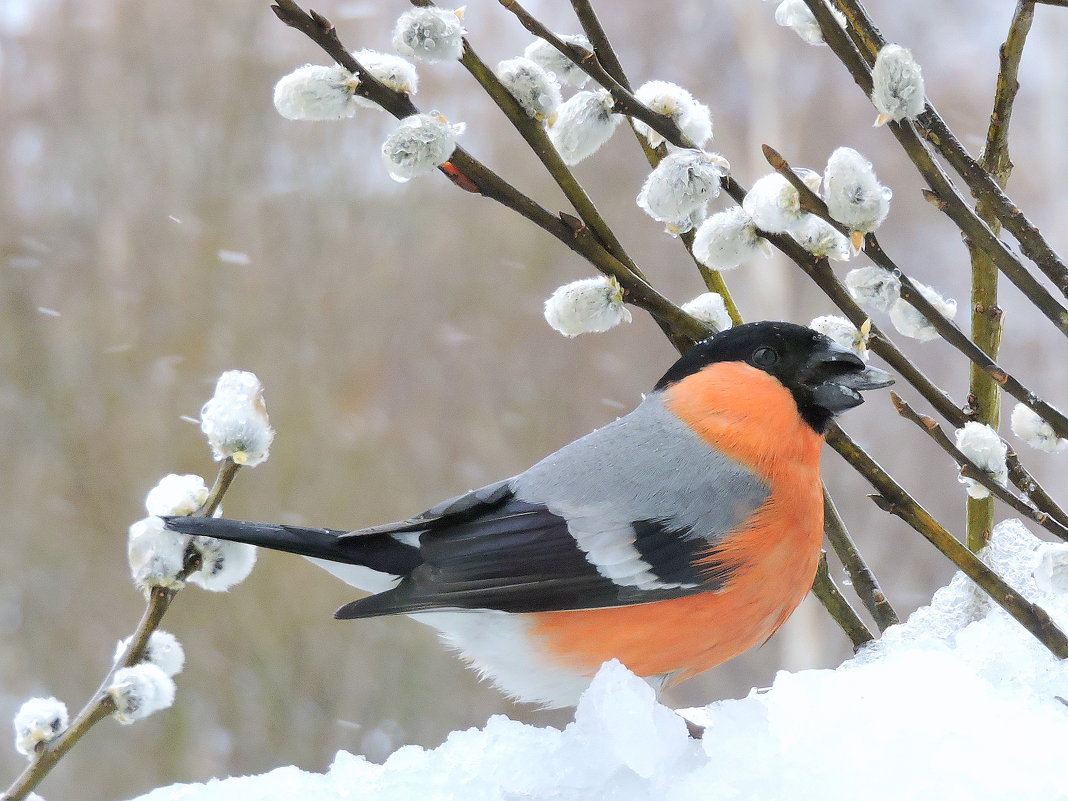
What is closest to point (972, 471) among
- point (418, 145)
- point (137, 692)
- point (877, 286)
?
point (877, 286)

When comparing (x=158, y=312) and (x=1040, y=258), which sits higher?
(x=1040, y=258)

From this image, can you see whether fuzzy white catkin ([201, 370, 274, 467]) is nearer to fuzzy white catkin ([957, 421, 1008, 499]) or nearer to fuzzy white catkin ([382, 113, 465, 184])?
fuzzy white catkin ([382, 113, 465, 184])

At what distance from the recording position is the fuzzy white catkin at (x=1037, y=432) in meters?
0.54

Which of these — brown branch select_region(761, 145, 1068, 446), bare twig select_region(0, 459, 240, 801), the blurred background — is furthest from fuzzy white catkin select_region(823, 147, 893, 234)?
the blurred background

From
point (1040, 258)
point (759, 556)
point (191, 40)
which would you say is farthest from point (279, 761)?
point (1040, 258)

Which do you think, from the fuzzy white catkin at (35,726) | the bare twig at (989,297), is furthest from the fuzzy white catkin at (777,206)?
the fuzzy white catkin at (35,726)

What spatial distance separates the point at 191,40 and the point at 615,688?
11.2 feet

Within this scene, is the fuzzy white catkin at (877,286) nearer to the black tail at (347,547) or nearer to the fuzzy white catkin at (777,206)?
the fuzzy white catkin at (777,206)

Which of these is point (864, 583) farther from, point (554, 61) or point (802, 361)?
point (554, 61)

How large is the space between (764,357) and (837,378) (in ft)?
0.19

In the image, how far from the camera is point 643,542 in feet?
2.20

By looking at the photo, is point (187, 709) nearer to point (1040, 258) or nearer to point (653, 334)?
point (653, 334)

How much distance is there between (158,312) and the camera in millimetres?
3303

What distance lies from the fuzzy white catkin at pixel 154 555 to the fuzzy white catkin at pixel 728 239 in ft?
1.04
